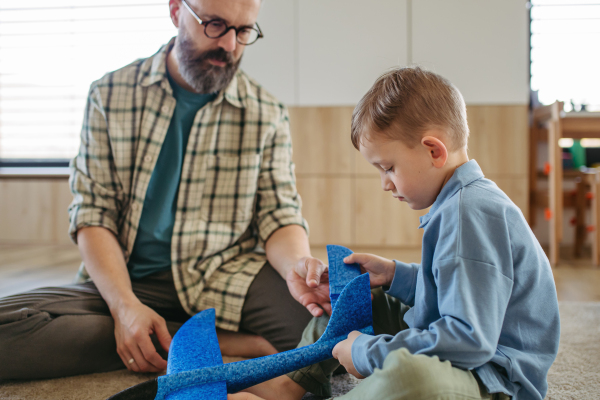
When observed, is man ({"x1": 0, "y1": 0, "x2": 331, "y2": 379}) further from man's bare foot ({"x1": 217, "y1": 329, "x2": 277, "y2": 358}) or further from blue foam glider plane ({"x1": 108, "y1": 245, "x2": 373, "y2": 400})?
blue foam glider plane ({"x1": 108, "y1": 245, "x2": 373, "y2": 400})

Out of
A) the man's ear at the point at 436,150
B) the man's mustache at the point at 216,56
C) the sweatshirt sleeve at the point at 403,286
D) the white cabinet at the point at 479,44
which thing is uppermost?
the white cabinet at the point at 479,44

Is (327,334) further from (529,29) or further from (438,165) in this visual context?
(529,29)

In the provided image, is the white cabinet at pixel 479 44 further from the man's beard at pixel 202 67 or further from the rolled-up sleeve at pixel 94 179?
the rolled-up sleeve at pixel 94 179

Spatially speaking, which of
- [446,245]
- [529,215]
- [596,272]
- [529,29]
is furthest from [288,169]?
[529,29]

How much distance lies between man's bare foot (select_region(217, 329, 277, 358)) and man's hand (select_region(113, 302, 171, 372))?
18 centimetres

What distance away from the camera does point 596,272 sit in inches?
81.4

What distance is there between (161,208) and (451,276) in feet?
2.47

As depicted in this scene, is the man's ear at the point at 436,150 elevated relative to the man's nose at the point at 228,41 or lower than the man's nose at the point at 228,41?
lower

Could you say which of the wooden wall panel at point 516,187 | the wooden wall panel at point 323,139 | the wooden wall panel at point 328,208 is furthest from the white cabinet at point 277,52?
the wooden wall panel at point 516,187

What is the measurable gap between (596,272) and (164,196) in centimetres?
196

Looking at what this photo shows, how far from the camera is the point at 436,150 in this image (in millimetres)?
649

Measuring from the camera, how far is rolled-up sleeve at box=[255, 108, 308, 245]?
113 cm

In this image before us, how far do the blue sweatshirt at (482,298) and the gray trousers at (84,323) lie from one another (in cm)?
37

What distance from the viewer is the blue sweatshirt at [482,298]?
1.82 ft
